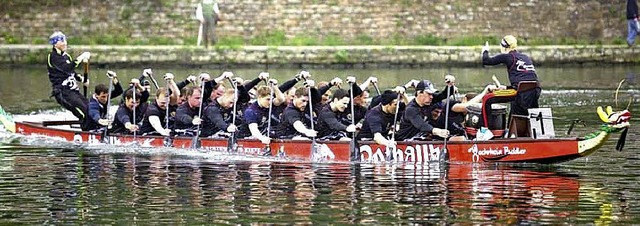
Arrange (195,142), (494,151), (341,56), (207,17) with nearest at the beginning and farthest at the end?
(494,151)
(195,142)
(341,56)
(207,17)

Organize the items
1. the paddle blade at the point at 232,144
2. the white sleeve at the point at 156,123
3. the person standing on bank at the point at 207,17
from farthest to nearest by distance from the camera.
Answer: the person standing on bank at the point at 207,17, the white sleeve at the point at 156,123, the paddle blade at the point at 232,144

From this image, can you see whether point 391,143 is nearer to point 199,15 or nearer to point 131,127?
point 131,127

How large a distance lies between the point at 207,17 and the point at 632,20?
11908 millimetres

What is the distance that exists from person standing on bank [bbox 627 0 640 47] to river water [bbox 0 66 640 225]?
19.8m

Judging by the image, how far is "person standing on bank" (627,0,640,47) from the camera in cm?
4953

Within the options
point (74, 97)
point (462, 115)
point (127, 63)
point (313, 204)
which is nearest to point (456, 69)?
point (127, 63)

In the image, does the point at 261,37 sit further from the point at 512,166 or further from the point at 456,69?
the point at 512,166

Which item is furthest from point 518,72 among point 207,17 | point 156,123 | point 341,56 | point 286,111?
point 207,17

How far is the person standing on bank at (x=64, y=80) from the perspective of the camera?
1204 inches

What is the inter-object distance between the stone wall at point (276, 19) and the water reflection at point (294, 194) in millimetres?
24776

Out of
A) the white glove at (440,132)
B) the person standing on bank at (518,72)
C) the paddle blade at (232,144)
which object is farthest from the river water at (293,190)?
the person standing on bank at (518,72)

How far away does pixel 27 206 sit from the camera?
69.7 ft

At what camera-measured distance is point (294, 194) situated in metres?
22.3

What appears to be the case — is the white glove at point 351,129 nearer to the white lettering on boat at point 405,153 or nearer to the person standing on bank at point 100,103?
the white lettering on boat at point 405,153
